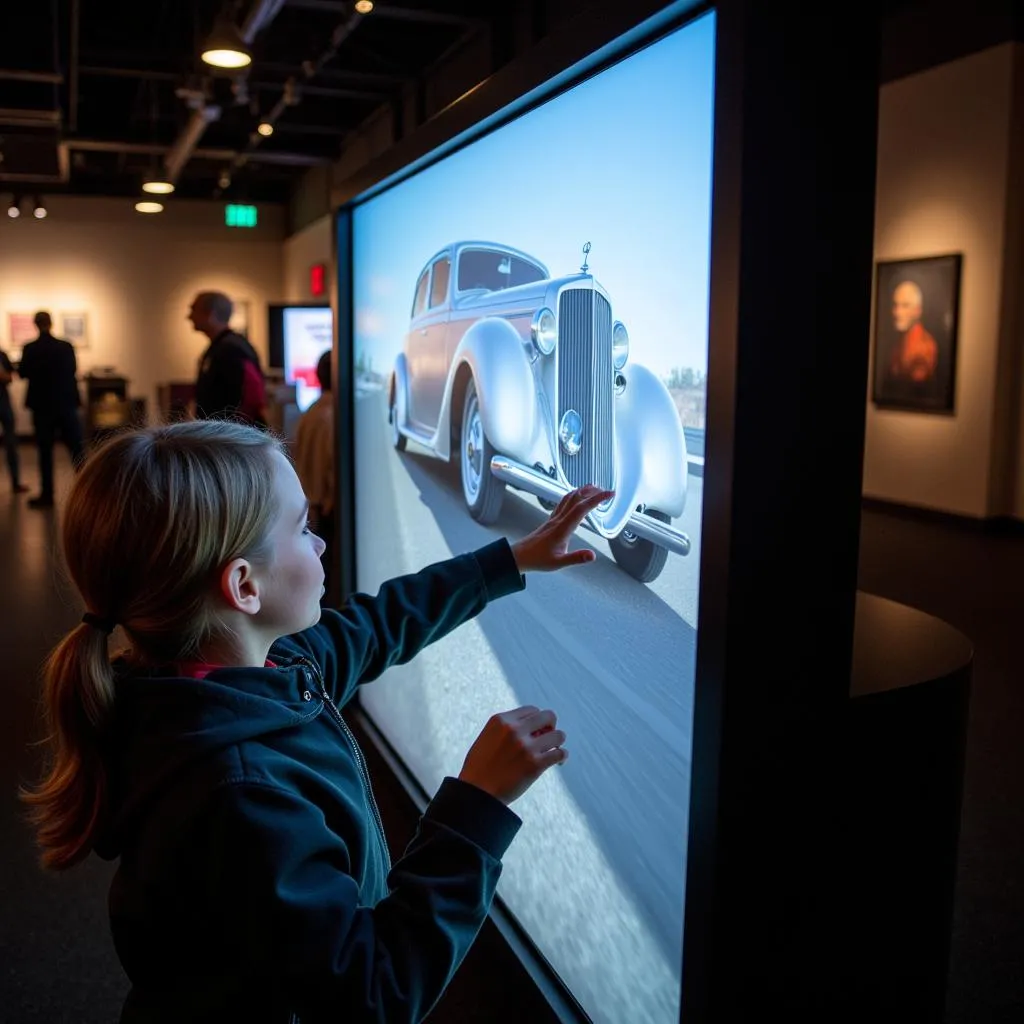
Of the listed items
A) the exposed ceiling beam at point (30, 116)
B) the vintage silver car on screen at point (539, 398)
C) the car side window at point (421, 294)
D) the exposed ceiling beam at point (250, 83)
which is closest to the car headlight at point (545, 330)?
the vintage silver car on screen at point (539, 398)

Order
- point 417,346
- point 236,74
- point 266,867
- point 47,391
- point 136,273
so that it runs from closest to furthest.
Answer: point 266,867
point 417,346
point 236,74
point 47,391
point 136,273

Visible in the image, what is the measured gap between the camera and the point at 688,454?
141 centimetres

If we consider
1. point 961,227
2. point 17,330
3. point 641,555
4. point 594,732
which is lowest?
point 594,732

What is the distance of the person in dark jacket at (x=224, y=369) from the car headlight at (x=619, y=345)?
169 inches

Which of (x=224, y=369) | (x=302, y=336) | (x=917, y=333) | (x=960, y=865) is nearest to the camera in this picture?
(x=960, y=865)

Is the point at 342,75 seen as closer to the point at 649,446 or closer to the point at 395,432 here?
the point at 395,432

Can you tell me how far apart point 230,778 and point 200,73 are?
9910mm

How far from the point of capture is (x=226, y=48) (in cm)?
734

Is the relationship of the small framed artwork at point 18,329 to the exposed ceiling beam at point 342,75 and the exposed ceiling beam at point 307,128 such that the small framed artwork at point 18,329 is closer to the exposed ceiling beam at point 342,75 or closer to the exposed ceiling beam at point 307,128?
the exposed ceiling beam at point 307,128

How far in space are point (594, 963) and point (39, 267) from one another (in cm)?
1772

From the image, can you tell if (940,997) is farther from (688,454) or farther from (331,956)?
(331,956)

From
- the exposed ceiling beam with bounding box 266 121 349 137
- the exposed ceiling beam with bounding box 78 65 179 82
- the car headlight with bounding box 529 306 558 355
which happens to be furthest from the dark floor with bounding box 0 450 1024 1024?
the exposed ceiling beam with bounding box 266 121 349 137

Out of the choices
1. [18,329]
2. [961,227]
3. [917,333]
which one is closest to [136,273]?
[18,329]

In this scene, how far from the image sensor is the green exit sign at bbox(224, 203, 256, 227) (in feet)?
52.9
